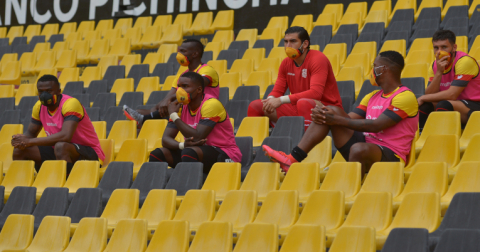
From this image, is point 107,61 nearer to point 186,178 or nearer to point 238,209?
point 186,178

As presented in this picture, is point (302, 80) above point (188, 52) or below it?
below

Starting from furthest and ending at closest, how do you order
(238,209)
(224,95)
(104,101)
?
(104,101) < (224,95) < (238,209)

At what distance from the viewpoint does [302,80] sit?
12.1 feet

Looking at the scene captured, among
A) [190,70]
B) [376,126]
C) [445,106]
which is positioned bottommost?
[376,126]

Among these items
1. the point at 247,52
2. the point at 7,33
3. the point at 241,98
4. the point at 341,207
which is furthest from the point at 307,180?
the point at 7,33

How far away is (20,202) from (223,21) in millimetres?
4121

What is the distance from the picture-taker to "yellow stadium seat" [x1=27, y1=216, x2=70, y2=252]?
2.95 m

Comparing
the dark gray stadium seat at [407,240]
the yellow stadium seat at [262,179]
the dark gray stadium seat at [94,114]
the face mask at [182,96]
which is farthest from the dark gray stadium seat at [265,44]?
the dark gray stadium seat at [407,240]

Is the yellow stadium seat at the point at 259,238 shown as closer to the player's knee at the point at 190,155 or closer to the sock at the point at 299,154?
the sock at the point at 299,154

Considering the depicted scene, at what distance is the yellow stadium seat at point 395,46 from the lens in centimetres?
489

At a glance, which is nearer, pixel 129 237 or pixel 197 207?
pixel 129 237

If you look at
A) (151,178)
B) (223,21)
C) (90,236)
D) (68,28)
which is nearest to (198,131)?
(151,178)

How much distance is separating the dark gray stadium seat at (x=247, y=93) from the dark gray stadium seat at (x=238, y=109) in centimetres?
15

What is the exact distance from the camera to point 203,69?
4.04m
